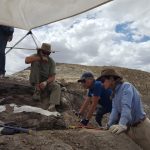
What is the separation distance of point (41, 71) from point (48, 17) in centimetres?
216

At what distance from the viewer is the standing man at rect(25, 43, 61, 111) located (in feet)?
26.5


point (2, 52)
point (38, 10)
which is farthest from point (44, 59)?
point (38, 10)

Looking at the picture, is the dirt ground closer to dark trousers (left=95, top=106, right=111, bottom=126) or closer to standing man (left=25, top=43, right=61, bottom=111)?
dark trousers (left=95, top=106, right=111, bottom=126)

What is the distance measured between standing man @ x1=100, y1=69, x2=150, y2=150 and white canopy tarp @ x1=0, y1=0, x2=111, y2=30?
1.23 meters

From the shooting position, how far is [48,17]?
6.40 m

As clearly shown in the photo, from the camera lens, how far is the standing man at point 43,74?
8.09m

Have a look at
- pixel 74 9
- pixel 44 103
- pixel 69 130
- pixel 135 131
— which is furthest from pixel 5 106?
pixel 135 131

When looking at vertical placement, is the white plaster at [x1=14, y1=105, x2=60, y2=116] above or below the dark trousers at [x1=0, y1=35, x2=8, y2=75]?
below

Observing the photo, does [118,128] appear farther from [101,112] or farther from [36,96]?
[36,96]

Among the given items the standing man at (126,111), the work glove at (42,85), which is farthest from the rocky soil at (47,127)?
the work glove at (42,85)

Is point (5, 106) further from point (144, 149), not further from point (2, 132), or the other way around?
point (144, 149)

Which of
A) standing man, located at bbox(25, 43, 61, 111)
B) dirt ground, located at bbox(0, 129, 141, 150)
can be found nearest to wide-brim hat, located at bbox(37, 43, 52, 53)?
standing man, located at bbox(25, 43, 61, 111)

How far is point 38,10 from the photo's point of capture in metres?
6.47

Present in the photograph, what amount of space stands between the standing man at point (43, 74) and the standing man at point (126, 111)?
2634 mm
